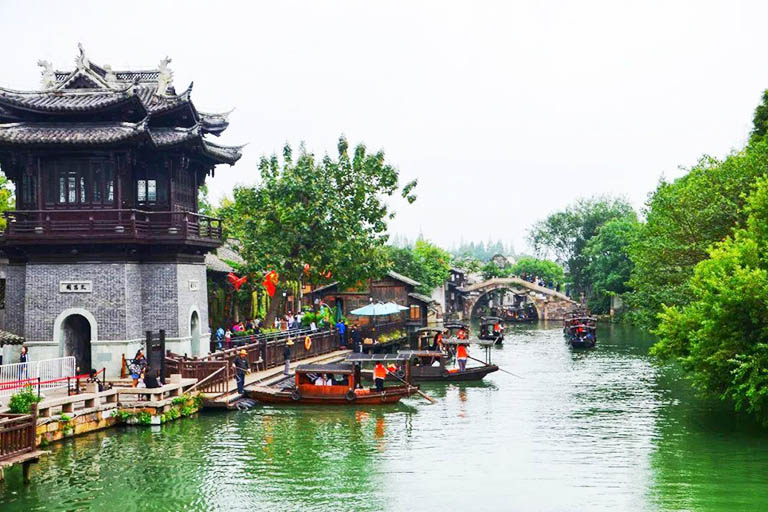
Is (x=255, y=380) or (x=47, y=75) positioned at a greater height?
(x=47, y=75)

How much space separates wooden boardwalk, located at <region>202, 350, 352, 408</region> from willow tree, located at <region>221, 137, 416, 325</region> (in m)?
4.47

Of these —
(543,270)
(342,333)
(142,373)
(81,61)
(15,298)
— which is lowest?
(142,373)

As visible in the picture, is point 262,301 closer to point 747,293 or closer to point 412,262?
point 412,262

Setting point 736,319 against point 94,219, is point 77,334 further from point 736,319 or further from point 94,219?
point 736,319

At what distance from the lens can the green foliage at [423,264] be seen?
72.8 meters

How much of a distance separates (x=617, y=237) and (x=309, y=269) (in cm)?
4159

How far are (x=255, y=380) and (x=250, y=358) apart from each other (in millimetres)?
1860

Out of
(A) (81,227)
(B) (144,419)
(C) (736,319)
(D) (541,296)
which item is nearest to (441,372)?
(B) (144,419)

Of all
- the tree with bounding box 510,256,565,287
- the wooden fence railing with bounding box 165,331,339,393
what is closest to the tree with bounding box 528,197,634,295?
the tree with bounding box 510,256,565,287

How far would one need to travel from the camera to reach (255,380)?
1254 inches

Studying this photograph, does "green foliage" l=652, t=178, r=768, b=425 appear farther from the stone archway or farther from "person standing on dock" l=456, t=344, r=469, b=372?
the stone archway

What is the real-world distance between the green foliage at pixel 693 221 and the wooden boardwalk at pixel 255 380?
14222 millimetres

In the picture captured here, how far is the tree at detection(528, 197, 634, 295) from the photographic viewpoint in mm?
95562

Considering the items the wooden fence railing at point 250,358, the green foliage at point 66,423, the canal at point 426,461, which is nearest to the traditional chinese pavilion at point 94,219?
the wooden fence railing at point 250,358
